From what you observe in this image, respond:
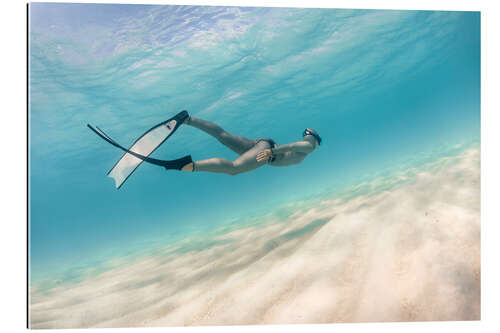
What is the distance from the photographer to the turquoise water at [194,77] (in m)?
5.54

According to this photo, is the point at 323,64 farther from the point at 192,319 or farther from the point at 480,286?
the point at 192,319

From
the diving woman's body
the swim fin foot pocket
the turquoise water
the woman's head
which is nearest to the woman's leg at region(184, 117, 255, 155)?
the diving woman's body

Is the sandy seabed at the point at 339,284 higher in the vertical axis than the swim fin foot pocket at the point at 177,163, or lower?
lower

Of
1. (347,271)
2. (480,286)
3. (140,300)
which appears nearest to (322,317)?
(347,271)

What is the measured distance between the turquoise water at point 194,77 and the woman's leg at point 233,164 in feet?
9.10

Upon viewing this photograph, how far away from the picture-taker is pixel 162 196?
43.8 m

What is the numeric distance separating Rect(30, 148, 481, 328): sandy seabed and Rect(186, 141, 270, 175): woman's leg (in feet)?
5.67

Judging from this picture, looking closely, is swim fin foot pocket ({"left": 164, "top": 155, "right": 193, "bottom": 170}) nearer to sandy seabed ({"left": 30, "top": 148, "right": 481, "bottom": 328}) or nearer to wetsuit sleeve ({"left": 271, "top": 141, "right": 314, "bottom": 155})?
wetsuit sleeve ({"left": 271, "top": 141, "right": 314, "bottom": 155})

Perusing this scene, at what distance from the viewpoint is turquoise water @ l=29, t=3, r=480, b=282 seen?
18.2 ft

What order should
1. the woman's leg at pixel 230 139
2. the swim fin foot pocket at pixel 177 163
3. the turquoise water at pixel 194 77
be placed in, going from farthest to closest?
the turquoise water at pixel 194 77 < the woman's leg at pixel 230 139 < the swim fin foot pocket at pixel 177 163

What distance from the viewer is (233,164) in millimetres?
3695

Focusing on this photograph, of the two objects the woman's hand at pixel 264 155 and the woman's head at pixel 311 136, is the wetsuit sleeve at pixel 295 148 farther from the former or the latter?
the woman's head at pixel 311 136

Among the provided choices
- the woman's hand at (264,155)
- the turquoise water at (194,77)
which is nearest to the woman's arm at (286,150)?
the woman's hand at (264,155)

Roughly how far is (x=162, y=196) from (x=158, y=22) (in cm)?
3955
